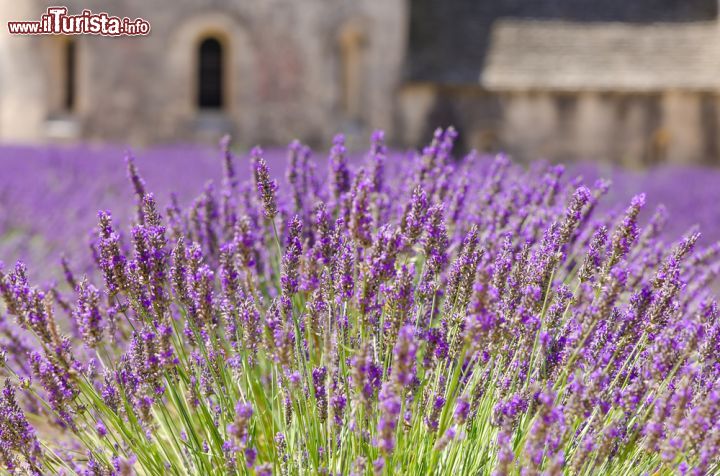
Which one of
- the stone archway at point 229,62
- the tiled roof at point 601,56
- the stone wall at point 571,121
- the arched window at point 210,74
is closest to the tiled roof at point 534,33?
the tiled roof at point 601,56

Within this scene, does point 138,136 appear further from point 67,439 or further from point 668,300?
point 668,300

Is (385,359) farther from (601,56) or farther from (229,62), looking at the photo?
(601,56)

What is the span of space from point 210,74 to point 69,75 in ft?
8.51

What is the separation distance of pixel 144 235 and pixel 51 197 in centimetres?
611

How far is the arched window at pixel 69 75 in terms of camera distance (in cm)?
1577

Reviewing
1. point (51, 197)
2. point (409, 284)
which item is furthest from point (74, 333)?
point (51, 197)

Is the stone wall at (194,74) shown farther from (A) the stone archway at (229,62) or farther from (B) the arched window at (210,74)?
(B) the arched window at (210,74)

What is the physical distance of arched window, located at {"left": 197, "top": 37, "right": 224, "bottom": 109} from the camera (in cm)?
1565

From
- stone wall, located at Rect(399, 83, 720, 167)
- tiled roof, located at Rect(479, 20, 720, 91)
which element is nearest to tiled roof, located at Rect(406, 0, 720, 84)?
tiled roof, located at Rect(479, 20, 720, 91)

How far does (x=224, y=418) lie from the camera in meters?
2.17

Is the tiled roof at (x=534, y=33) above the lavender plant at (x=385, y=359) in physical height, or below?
above

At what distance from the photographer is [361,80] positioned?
1571 cm

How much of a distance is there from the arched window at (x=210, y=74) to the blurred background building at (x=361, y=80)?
0.08 ft

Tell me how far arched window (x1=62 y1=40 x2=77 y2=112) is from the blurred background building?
3 cm
